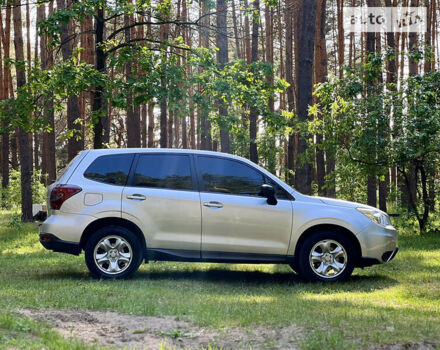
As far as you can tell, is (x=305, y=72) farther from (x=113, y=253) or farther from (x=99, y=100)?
(x=113, y=253)

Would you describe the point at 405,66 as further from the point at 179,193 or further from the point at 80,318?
the point at 80,318

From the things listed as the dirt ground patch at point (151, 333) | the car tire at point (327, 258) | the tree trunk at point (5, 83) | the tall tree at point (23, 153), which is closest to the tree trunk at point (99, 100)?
the tall tree at point (23, 153)

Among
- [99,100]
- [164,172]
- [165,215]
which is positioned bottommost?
[165,215]

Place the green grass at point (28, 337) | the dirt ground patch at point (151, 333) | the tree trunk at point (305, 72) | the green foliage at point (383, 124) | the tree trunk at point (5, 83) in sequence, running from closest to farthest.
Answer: the green grass at point (28, 337) < the dirt ground patch at point (151, 333) < the green foliage at point (383, 124) < the tree trunk at point (305, 72) < the tree trunk at point (5, 83)

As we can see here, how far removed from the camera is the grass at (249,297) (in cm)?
604

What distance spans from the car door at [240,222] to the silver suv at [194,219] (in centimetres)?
1

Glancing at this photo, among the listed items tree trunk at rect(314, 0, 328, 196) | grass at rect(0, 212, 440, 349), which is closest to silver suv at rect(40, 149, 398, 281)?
grass at rect(0, 212, 440, 349)

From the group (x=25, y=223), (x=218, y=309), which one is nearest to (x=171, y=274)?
(x=218, y=309)

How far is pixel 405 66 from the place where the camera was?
35938mm

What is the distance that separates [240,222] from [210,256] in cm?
66

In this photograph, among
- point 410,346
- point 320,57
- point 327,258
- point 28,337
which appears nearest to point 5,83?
point 320,57

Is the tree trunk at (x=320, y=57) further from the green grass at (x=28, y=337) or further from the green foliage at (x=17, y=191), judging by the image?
the green grass at (x=28, y=337)

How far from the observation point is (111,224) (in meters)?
9.59

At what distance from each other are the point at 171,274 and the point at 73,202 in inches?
91.2
